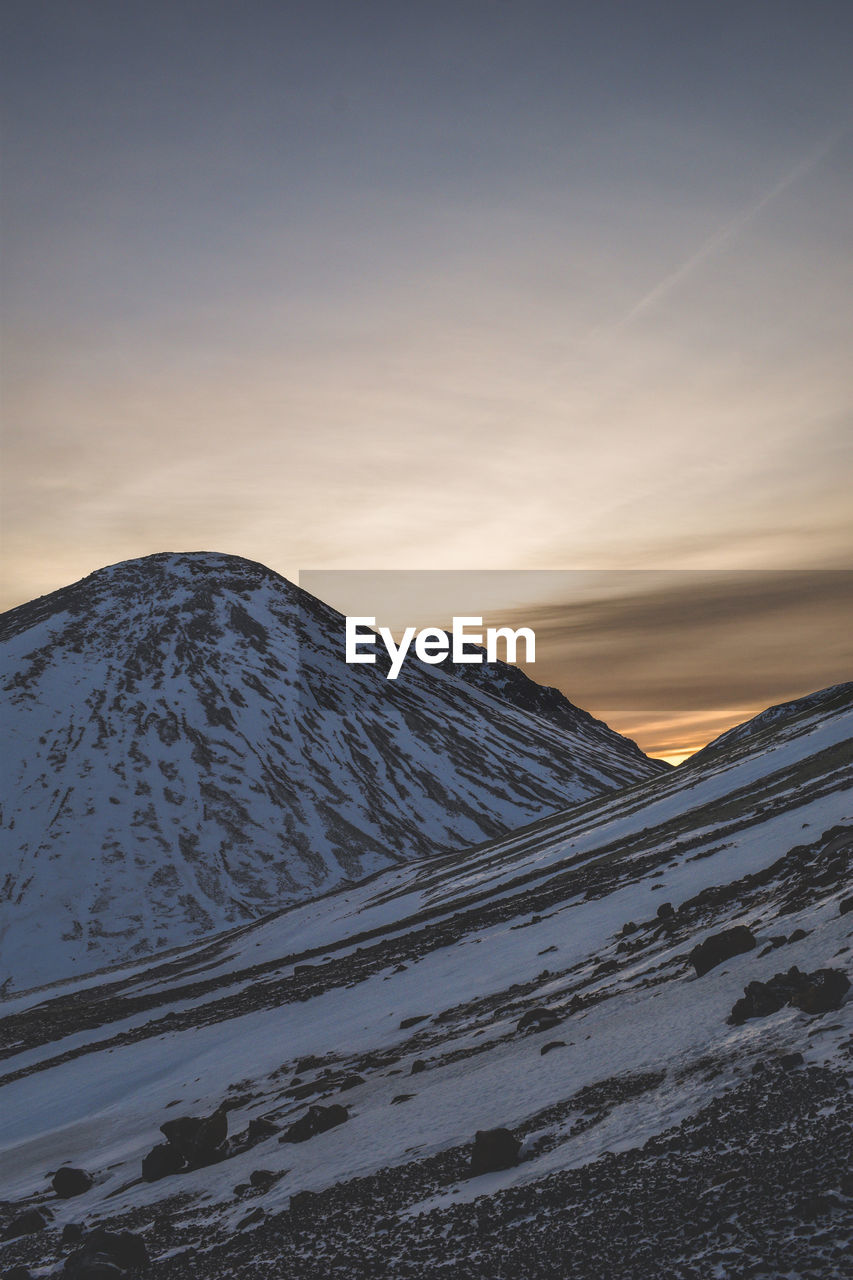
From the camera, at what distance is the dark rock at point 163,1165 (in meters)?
18.3

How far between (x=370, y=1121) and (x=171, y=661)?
171m

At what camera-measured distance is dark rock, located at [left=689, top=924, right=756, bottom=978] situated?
1772 centimetres

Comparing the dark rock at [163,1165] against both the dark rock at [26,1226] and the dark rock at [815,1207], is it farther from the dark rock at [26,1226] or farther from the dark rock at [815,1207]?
the dark rock at [815,1207]

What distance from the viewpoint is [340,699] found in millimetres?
188750

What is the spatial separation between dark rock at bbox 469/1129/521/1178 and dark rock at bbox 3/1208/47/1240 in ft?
32.8

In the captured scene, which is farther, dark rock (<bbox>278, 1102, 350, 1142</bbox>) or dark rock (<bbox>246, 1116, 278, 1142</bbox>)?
dark rock (<bbox>246, 1116, 278, 1142</bbox>)

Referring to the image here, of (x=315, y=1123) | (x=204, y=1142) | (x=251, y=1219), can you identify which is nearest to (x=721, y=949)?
(x=315, y=1123)

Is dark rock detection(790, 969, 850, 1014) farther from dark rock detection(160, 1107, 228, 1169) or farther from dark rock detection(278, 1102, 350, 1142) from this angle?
dark rock detection(160, 1107, 228, 1169)

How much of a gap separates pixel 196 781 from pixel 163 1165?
136m

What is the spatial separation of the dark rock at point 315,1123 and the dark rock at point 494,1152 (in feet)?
19.5

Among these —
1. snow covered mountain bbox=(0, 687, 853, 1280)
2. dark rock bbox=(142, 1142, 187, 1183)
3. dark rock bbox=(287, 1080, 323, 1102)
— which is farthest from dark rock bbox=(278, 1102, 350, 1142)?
dark rock bbox=(287, 1080, 323, 1102)

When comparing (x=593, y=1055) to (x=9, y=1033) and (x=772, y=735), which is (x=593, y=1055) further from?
(x=772, y=735)

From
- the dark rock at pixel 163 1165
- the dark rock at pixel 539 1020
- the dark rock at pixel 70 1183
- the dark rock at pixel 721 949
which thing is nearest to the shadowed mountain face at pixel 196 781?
the dark rock at pixel 70 1183

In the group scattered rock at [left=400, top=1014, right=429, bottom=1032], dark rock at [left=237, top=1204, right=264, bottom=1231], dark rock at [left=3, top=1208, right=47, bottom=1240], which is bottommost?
dark rock at [left=3, top=1208, right=47, bottom=1240]
